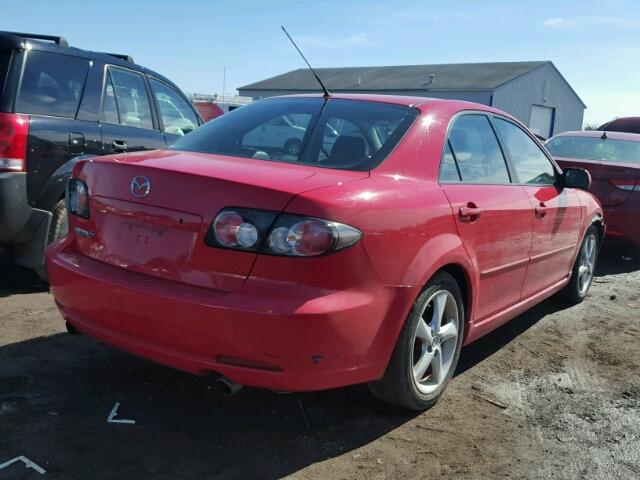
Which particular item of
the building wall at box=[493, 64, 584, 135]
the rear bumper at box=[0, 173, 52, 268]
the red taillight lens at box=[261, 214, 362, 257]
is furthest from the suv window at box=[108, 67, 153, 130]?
the building wall at box=[493, 64, 584, 135]

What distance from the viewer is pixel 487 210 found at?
142 inches

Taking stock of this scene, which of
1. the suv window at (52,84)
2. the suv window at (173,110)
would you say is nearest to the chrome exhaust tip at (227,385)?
the suv window at (52,84)

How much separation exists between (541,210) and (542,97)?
140 feet

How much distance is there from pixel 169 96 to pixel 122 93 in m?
0.79

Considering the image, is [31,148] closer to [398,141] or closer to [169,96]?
[169,96]

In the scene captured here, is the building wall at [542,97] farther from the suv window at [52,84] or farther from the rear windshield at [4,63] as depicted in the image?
the rear windshield at [4,63]

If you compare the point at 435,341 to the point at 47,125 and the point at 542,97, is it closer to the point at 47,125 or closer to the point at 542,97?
the point at 47,125

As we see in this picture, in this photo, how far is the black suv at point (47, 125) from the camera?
175 inches

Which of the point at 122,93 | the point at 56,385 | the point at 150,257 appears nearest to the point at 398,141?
the point at 150,257

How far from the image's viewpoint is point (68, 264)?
308cm

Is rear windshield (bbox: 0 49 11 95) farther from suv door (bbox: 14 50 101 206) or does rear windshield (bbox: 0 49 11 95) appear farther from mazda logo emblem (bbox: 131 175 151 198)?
mazda logo emblem (bbox: 131 175 151 198)

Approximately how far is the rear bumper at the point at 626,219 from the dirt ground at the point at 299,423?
10.7ft

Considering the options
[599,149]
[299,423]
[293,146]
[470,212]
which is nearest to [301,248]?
[293,146]

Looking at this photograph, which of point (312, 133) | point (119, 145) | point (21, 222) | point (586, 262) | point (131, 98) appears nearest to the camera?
point (312, 133)
